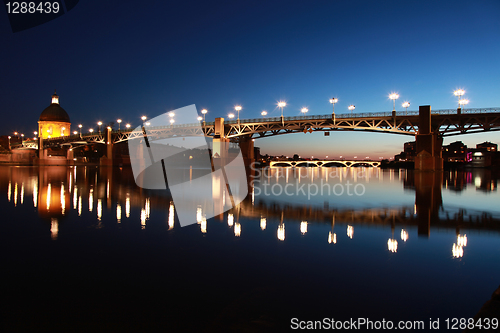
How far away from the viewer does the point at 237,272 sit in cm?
546

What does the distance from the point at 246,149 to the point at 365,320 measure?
8518 centimetres

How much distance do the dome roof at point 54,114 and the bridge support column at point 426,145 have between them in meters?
160

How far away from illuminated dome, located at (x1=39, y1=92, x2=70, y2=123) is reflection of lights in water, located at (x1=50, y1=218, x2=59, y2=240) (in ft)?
552

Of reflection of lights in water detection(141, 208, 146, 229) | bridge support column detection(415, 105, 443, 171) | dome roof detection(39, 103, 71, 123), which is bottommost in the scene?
reflection of lights in water detection(141, 208, 146, 229)

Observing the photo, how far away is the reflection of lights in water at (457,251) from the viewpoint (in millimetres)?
6598

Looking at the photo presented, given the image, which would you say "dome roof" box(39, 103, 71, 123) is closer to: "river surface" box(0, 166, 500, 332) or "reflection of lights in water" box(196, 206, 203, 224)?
"river surface" box(0, 166, 500, 332)

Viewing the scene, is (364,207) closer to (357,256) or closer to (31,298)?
(357,256)

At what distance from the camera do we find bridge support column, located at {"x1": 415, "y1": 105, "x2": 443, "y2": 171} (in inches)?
2279

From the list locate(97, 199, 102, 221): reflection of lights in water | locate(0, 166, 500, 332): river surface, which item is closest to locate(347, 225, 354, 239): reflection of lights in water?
locate(0, 166, 500, 332): river surface

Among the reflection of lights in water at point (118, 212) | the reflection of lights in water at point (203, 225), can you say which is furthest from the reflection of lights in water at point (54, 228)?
the reflection of lights in water at point (203, 225)

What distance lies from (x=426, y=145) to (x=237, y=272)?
63.6 metres

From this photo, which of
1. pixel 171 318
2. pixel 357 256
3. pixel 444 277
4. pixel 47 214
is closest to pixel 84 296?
pixel 171 318

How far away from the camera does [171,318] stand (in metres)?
3.90

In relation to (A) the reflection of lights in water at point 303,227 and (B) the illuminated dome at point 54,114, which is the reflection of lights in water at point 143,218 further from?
(B) the illuminated dome at point 54,114
